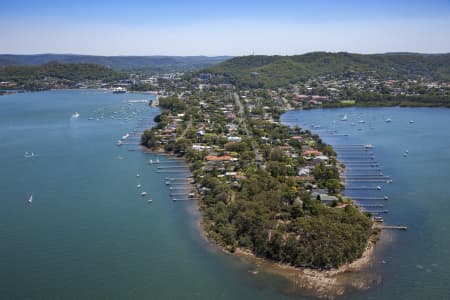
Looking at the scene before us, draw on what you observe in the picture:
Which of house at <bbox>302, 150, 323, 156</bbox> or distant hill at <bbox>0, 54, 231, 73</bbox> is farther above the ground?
distant hill at <bbox>0, 54, 231, 73</bbox>

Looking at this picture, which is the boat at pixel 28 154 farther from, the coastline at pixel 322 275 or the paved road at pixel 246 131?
the coastline at pixel 322 275

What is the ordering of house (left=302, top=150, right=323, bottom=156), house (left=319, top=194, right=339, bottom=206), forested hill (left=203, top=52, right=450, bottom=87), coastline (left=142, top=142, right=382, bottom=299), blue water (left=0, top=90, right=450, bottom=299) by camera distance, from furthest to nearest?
forested hill (left=203, top=52, right=450, bottom=87) < house (left=302, top=150, right=323, bottom=156) < house (left=319, top=194, right=339, bottom=206) < blue water (left=0, top=90, right=450, bottom=299) < coastline (left=142, top=142, right=382, bottom=299)

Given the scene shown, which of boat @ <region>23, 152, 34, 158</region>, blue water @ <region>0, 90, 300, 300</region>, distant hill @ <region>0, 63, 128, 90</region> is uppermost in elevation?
distant hill @ <region>0, 63, 128, 90</region>

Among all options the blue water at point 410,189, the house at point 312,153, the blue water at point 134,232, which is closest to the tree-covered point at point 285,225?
the blue water at point 134,232

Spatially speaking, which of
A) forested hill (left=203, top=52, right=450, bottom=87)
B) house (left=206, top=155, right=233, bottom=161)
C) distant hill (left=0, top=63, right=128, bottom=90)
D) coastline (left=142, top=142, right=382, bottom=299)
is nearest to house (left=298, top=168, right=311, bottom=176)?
house (left=206, top=155, right=233, bottom=161)

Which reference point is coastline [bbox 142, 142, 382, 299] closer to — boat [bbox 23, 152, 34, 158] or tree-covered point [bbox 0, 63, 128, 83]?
boat [bbox 23, 152, 34, 158]

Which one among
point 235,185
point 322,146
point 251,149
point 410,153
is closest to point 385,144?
point 410,153
